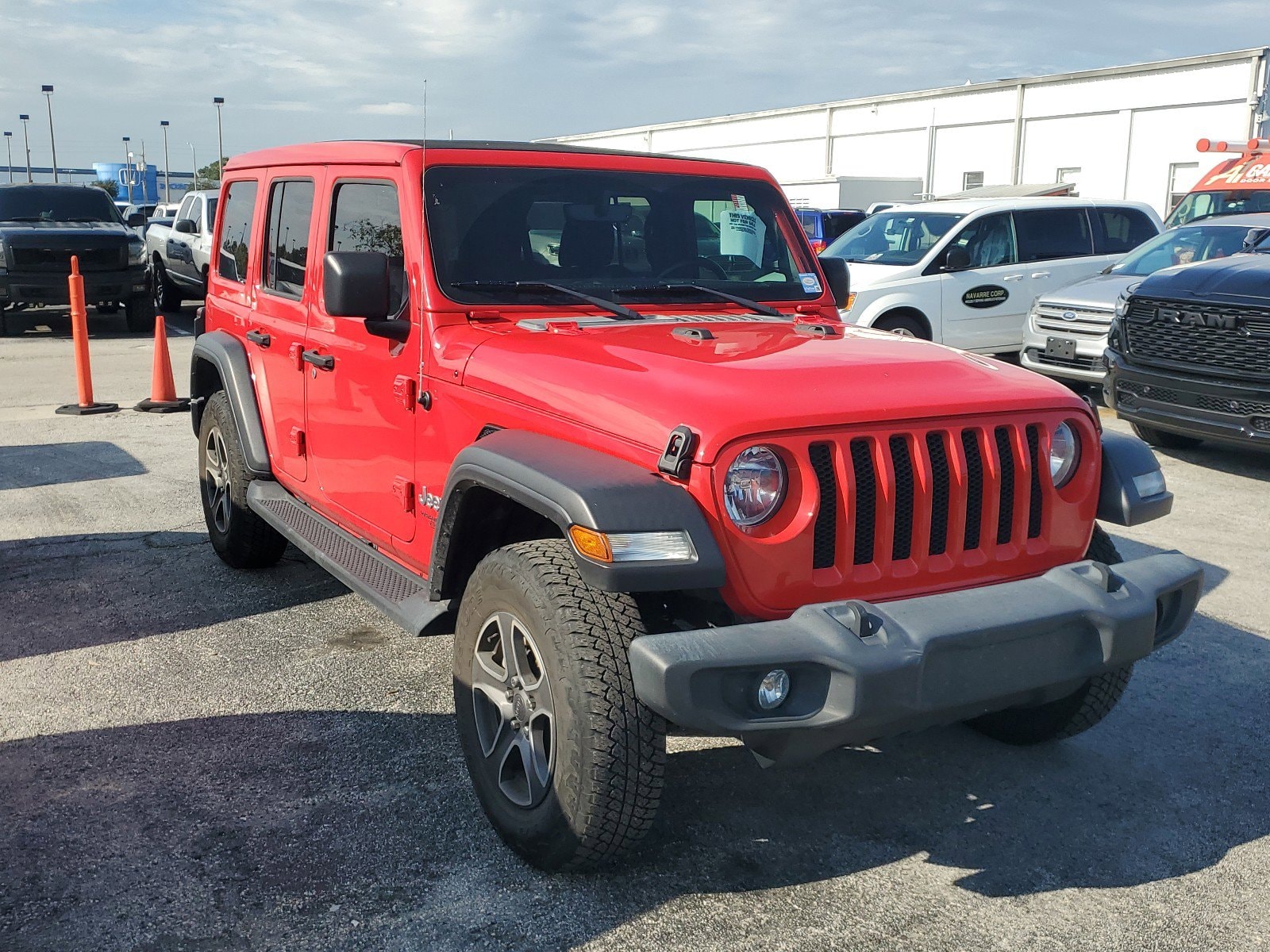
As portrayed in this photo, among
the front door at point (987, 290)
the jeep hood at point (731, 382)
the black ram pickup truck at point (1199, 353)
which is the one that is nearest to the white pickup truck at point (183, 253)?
the front door at point (987, 290)

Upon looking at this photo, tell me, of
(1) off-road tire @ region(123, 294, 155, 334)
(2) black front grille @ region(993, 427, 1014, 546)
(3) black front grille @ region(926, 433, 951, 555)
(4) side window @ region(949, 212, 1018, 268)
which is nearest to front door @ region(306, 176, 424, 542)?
(3) black front grille @ region(926, 433, 951, 555)

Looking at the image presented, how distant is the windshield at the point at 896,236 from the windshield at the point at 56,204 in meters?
10.3

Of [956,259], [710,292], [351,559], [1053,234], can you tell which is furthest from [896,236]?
[351,559]

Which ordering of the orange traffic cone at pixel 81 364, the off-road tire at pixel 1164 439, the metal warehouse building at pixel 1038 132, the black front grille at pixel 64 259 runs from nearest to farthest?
the off-road tire at pixel 1164 439, the orange traffic cone at pixel 81 364, the black front grille at pixel 64 259, the metal warehouse building at pixel 1038 132

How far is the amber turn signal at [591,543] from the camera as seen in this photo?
2.75 meters

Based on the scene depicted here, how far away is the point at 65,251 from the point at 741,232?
1302cm

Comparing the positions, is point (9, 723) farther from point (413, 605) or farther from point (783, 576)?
point (783, 576)

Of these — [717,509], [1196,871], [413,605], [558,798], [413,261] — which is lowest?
[1196,871]

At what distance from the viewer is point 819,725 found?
107 inches

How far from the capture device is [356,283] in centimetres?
369

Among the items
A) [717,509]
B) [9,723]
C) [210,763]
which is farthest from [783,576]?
[9,723]

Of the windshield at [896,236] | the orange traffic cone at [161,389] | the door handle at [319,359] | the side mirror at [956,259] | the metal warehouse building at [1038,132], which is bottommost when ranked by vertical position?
the orange traffic cone at [161,389]

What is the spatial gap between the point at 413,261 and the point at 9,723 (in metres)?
2.07

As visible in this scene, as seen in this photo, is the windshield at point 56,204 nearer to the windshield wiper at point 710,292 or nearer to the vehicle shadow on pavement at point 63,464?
the vehicle shadow on pavement at point 63,464
